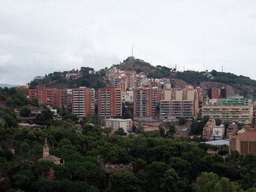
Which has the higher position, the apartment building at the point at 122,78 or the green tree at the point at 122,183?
the apartment building at the point at 122,78

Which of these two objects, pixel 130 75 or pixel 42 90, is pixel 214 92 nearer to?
pixel 130 75

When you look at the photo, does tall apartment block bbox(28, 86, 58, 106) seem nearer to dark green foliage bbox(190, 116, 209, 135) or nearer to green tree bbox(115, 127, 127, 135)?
green tree bbox(115, 127, 127, 135)

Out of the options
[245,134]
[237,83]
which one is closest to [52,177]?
[245,134]

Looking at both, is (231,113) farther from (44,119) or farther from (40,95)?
(40,95)

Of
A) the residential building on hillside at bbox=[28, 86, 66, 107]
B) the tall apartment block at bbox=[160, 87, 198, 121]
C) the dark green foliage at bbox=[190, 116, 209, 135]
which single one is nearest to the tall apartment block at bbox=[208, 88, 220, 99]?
the tall apartment block at bbox=[160, 87, 198, 121]

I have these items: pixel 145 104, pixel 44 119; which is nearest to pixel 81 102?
pixel 145 104

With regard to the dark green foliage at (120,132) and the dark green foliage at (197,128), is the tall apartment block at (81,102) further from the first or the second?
the dark green foliage at (197,128)

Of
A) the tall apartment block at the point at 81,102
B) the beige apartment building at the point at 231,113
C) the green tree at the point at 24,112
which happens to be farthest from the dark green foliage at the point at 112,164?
the tall apartment block at the point at 81,102
